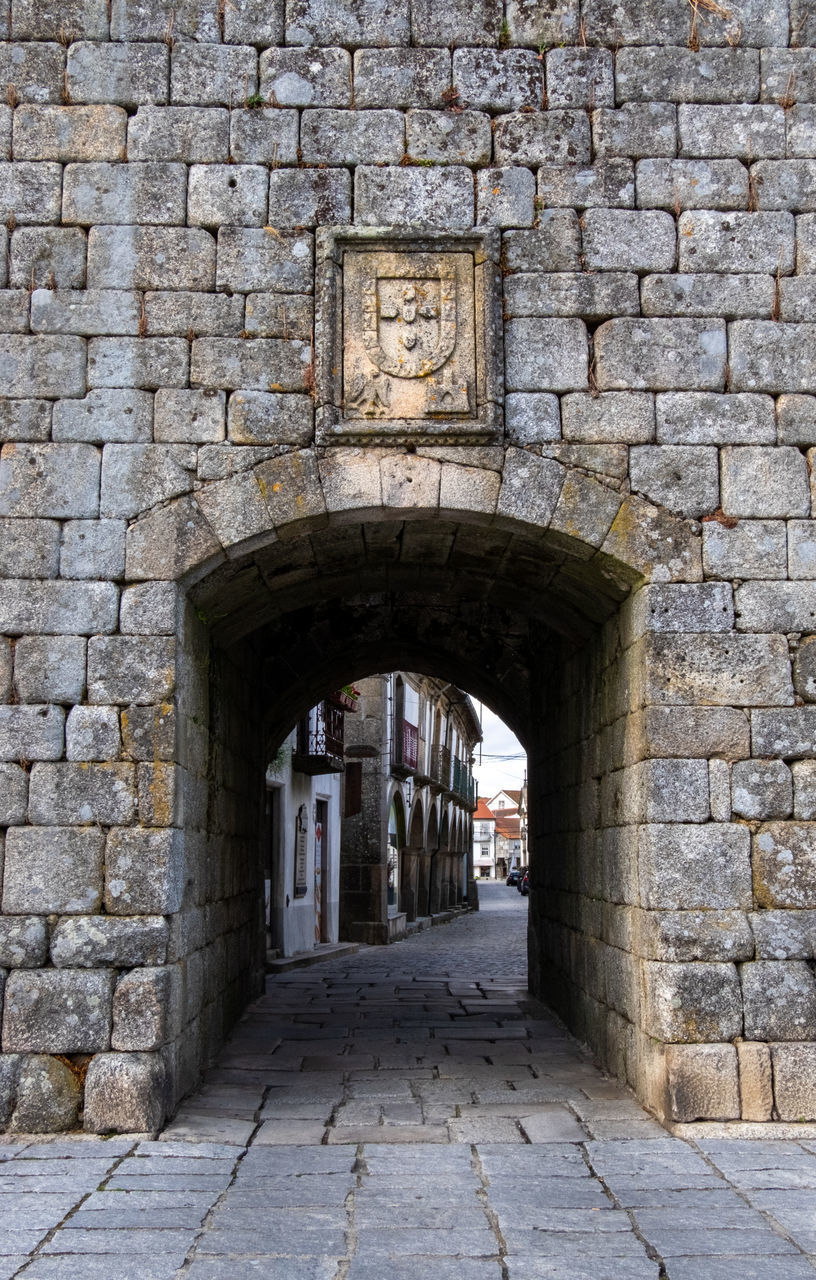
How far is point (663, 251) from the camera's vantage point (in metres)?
5.07

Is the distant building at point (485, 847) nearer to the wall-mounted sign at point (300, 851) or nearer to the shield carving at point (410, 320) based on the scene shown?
the wall-mounted sign at point (300, 851)

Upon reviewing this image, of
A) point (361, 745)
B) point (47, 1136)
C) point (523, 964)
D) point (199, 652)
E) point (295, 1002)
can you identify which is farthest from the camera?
point (361, 745)

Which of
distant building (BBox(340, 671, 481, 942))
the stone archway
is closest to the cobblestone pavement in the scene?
the stone archway

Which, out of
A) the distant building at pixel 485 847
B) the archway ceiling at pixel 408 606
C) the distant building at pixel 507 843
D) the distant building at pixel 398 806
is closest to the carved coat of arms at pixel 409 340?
the archway ceiling at pixel 408 606

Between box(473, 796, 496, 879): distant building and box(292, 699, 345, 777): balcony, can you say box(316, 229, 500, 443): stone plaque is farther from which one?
box(473, 796, 496, 879): distant building

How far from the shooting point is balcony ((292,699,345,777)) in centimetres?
1281

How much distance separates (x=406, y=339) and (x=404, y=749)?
14.1 m

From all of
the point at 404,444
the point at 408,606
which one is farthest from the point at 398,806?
the point at 404,444

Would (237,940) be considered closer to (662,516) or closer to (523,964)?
(662,516)

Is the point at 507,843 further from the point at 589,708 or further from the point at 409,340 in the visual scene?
the point at 409,340

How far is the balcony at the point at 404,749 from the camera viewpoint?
1788cm

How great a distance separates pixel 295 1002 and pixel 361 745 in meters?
8.80

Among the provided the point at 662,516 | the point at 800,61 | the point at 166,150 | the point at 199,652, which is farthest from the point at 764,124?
the point at 199,652

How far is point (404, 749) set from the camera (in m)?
18.7
